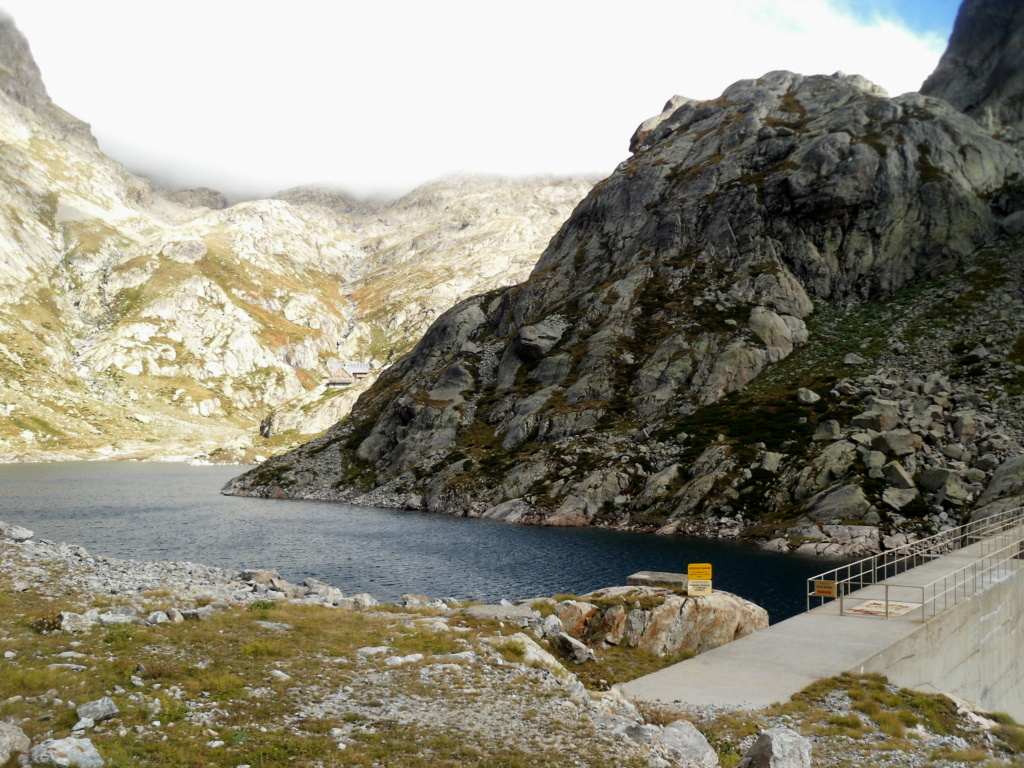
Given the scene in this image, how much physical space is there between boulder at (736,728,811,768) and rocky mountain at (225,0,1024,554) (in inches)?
2403

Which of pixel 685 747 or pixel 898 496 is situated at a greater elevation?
pixel 685 747

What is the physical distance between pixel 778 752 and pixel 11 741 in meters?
17.6

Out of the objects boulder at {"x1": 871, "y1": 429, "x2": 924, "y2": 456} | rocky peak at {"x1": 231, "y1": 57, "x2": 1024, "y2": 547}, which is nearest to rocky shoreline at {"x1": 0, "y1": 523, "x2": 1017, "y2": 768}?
boulder at {"x1": 871, "y1": 429, "x2": 924, "y2": 456}

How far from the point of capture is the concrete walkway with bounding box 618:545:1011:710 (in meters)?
24.3

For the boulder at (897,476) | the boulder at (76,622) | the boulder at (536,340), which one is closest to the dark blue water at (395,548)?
the boulder at (897,476)

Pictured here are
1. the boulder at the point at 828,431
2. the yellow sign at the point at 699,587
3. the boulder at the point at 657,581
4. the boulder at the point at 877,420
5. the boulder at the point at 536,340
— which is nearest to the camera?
the yellow sign at the point at 699,587

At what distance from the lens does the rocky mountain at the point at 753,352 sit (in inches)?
3300

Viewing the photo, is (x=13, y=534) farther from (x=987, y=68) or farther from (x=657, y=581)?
(x=987, y=68)

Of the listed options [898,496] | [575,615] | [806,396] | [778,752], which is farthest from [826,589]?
[806,396]

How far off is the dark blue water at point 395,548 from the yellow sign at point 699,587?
622 inches

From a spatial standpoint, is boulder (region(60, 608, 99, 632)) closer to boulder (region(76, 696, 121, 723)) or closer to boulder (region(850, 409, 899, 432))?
boulder (region(76, 696, 121, 723))

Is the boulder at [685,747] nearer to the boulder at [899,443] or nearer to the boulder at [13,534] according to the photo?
the boulder at [13,534]

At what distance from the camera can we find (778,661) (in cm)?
2788

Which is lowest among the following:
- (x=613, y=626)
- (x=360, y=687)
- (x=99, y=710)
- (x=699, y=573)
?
(x=613, y=626)
